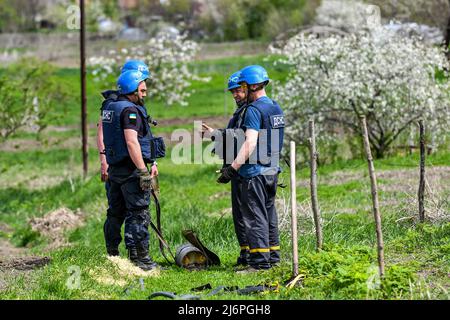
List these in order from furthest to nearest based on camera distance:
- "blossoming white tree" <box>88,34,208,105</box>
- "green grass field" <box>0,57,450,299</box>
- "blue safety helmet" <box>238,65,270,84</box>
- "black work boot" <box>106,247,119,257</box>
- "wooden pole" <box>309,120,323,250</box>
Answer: "blossoming white tree" <box>88,34,208,105</box>, "black work boot" <box>106,247,119,257</box>, "blue safety helmet" <box>238,65,270,84</box>, "wooden pole" <box>309,120,323,250</box>, "green grass field" <box>0,57,450,299</box>

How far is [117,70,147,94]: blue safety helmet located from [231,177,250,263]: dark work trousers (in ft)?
4.83

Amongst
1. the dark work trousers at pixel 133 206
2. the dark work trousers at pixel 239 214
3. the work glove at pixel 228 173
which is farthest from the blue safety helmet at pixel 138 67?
the dark work trousers at pixel 239 214

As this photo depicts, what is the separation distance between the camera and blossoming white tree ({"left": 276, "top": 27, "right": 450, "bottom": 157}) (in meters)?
22.2

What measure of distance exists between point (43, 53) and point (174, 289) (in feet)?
175

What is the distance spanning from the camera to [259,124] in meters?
10.2

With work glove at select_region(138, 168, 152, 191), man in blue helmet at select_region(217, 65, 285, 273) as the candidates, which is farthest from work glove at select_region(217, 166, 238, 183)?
work glove at select_region(138, 168, 152, 191)

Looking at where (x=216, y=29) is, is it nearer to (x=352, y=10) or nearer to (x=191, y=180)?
(x=352, y=10)

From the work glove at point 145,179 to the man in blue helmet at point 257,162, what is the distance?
0.77 metres

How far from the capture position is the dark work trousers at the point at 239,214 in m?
10.5

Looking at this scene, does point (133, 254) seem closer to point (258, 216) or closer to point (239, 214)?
point (239, 214)

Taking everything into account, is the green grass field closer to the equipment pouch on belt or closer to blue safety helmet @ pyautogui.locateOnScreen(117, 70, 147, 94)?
the equipment pouch on belt

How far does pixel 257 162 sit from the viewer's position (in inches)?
405

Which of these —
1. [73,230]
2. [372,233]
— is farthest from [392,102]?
[372,233]

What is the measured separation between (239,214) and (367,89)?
12020 millimetres
